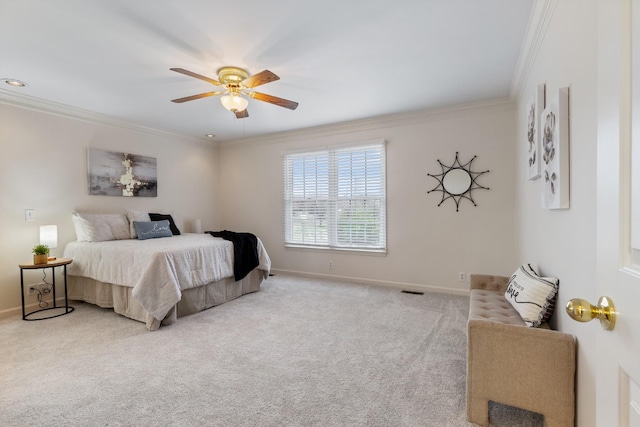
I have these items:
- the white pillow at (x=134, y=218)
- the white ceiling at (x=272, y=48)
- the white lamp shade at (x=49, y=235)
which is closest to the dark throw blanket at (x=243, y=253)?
the white pillow at (x=134, y=218)

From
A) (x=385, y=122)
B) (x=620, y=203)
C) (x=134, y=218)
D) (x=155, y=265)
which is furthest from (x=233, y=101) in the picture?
(x=620, y=203)

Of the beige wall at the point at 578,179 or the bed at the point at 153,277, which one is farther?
the bed at the point at 153,277

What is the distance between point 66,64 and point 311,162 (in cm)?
328

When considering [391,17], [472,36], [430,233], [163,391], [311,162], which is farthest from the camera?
[311,162]

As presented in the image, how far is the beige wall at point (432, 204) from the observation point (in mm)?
3867

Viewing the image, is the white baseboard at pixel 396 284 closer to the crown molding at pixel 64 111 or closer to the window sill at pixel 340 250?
the window sill at pixel 340 250

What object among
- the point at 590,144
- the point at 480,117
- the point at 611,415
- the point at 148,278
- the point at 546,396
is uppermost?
the point at 480,117

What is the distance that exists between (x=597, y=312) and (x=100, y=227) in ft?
15.7

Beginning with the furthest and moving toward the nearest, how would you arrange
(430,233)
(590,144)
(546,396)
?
(430,233) → (546,396) → (590,144)

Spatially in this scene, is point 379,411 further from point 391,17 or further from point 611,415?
point 391,17

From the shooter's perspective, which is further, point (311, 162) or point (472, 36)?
point (311, 162)

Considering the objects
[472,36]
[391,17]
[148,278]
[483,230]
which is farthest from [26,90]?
[483,230]

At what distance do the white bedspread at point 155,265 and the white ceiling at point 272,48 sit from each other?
1.78 metres

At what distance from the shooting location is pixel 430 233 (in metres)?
4.29
